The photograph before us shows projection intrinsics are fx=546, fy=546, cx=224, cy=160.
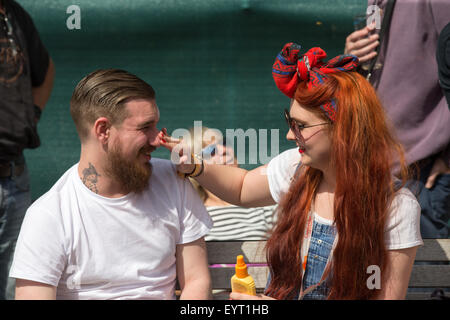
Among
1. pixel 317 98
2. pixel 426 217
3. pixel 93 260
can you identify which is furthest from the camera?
pixel 426 217

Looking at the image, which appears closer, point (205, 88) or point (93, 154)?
point (93, 154)

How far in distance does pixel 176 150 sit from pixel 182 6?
109 cm

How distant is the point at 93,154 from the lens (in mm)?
2199

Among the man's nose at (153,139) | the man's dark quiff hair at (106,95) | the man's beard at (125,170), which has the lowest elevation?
the man's beard at (125,170)

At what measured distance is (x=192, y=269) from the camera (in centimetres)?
227

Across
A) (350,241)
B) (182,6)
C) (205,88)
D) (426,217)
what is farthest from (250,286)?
(182,6)

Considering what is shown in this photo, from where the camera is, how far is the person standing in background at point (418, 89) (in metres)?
2.45

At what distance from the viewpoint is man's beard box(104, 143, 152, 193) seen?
216 centimetres

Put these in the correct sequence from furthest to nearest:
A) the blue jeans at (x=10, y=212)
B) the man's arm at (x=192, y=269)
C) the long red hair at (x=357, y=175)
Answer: the blue jeans at (x=10, y=212) < the man's arm at (x=192, y=269) < the long red hair at (x=357, y=175)

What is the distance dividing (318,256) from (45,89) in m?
1.77

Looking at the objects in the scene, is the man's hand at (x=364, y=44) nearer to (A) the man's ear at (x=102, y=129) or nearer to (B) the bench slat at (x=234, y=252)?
(B) the bench slat at (x=234, y=252)

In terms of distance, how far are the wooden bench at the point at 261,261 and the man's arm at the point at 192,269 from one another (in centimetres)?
22

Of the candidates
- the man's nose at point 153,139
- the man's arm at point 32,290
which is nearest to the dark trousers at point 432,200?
the man's nose at point 153,139
